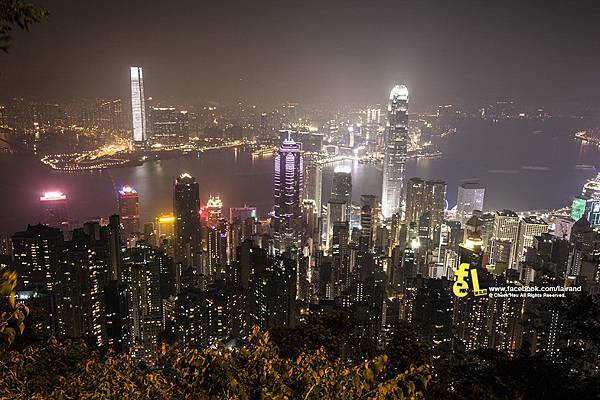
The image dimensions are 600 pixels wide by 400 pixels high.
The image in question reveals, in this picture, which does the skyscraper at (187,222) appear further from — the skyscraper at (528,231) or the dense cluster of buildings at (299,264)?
the skyscraper at (528,231)

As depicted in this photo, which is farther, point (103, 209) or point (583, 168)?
point (583, 168)

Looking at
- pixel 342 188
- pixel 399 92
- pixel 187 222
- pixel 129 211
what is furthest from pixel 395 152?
pixel 129 211

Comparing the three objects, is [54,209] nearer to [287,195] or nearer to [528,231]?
[287,195]

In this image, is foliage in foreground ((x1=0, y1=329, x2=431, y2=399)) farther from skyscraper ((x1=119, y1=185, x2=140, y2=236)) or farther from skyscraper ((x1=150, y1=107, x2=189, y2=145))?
skyscraper ((x1=150, y1=107, x2=189, y2=145))

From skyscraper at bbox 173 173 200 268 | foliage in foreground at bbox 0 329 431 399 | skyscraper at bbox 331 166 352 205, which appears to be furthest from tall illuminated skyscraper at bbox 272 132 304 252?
foliage in foreground at bbox 0 329 431 399

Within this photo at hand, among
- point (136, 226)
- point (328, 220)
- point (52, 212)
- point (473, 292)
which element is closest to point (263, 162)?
point (328, 220)

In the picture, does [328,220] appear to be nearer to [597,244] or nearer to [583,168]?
[597,244]
